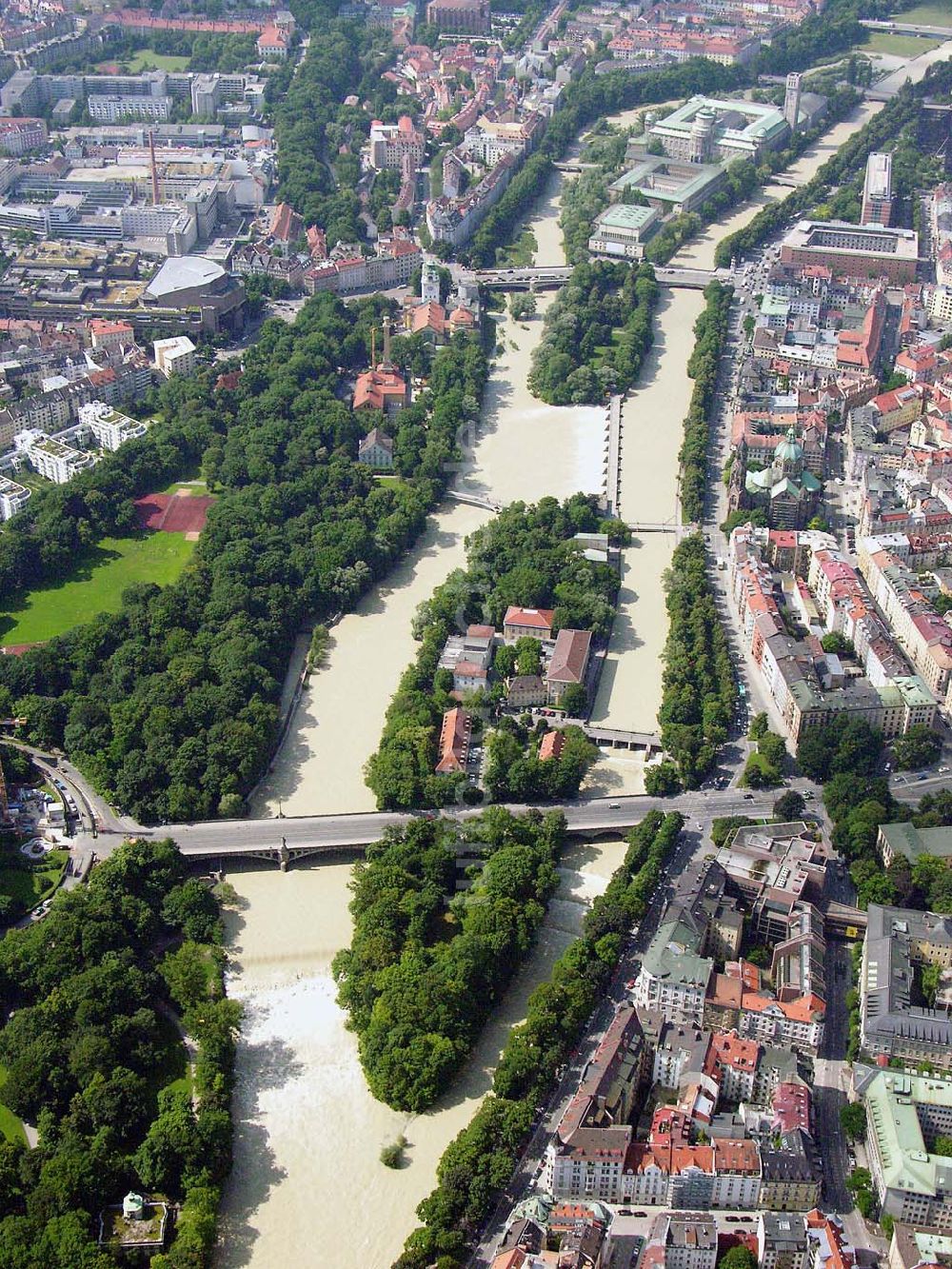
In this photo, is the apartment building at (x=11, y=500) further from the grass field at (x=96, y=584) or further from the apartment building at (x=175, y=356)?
the apartment building at (x=175, y=356)

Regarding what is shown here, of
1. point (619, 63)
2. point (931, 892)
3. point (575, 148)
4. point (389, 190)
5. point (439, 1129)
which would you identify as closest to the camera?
point (439, 1129)

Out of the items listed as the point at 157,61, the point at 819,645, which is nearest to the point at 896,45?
the point at 157,61

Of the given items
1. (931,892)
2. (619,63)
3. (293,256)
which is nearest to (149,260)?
(293,256)

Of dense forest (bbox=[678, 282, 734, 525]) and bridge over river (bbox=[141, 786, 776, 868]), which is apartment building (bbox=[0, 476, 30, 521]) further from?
dense forest (bbox=[678, 282, 734, 525])

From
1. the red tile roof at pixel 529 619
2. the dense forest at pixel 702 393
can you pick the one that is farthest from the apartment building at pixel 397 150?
the red tile roof at pixel 529 619

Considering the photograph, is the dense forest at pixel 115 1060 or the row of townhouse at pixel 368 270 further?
the row of townhouse at pixel 368 270

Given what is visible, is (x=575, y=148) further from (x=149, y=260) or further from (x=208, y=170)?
(x=149, y=260)
